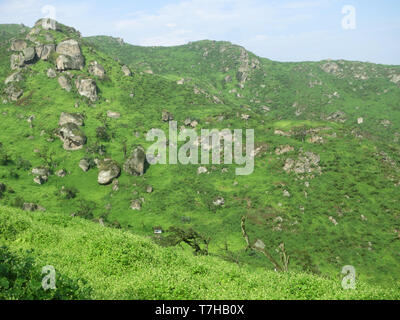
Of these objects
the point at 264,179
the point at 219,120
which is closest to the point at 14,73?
the point at 219,120

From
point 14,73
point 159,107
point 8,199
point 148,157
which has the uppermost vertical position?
point 14,73

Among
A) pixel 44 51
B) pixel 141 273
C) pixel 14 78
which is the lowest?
pixel 141 273

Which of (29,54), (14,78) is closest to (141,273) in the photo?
(14,78)

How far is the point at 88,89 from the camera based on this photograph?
165 m

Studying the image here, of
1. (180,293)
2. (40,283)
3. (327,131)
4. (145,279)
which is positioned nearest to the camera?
(40,283)

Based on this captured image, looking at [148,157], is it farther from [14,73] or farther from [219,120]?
[14,73]

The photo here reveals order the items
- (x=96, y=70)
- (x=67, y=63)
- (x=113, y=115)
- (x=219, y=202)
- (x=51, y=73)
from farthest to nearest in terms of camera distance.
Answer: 1. (x=96, y=70)
2. (x=67, y=63)
3. (x=51, y=73)
4. (x=113, y=115)
5. (x=219, y=202)

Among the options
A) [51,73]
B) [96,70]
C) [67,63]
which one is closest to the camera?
[51,73]

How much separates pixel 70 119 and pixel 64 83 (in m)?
37.8

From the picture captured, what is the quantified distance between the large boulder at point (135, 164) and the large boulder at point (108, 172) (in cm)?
437

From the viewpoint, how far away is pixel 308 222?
106188 millimetres

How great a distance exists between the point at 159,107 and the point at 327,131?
98845 millimetres

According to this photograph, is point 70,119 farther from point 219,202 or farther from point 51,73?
point 219,202

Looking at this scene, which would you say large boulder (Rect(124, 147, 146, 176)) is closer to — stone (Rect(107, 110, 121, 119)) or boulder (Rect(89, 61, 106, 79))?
stone (Rect(107, 110, 121, 119))
